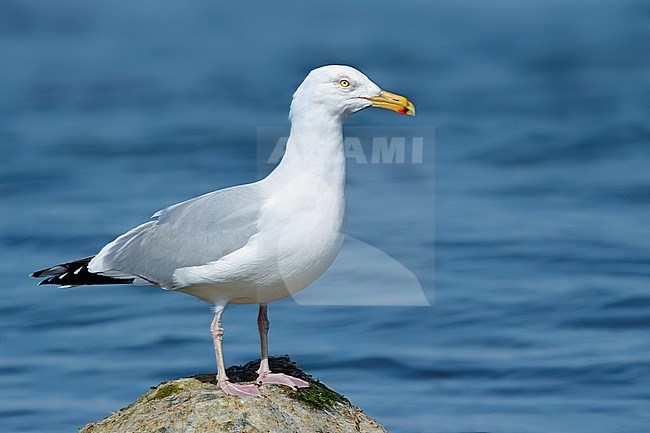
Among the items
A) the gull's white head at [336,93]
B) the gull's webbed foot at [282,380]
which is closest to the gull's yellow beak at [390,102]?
the gull's white head at [336,93]

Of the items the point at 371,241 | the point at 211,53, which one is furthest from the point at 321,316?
the point at 211,53

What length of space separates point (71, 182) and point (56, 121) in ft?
12.8

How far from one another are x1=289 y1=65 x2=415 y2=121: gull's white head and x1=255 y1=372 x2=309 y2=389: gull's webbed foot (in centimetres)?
156

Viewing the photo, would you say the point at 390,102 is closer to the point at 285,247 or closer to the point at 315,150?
the point at 315,150

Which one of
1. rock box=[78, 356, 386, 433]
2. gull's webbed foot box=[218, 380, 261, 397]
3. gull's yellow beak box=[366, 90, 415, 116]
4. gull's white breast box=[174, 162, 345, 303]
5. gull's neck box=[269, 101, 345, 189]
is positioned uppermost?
gull's yellow beak box=[366, 90, 415, 116]

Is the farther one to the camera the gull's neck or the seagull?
the gull's neck

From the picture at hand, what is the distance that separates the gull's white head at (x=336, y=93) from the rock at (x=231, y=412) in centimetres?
164

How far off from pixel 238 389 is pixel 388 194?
894cm

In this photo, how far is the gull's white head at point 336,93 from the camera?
22.5 ft

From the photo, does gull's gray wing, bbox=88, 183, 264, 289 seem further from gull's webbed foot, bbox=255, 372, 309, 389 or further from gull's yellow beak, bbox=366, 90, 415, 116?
gull's yellow beak, bbox=366, 90, 415, 116

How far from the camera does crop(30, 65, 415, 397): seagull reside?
21.6 feet

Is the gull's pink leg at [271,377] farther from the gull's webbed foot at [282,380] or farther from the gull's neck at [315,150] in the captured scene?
the gull's neck at [315,150]

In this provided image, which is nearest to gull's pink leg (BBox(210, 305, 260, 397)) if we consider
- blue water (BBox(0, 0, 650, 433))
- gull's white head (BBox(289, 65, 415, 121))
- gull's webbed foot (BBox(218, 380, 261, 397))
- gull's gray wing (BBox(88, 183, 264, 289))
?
gull's webbed foot (BBox(218, 380, 261, 397))

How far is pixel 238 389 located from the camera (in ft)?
21.4
